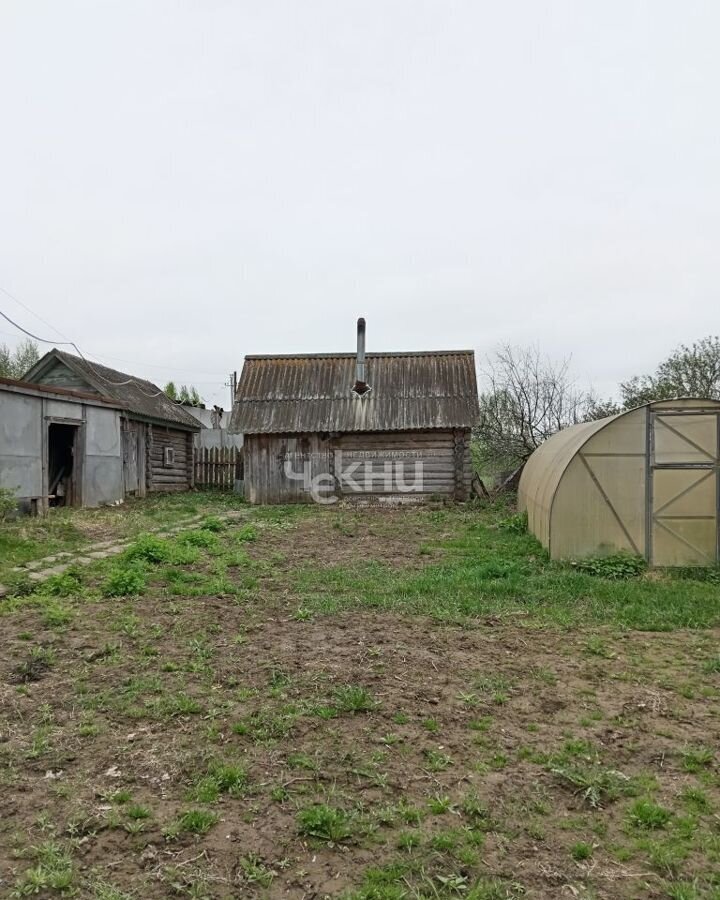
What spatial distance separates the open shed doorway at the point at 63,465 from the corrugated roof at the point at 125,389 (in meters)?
1.72

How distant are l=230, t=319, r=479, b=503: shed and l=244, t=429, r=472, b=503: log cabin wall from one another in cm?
3

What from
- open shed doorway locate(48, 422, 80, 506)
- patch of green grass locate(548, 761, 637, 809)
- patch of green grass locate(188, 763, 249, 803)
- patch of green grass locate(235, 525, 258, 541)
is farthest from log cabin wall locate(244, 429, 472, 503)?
patch of green grass locate(188, 763, 249, 803)

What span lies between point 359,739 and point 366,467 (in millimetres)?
15055

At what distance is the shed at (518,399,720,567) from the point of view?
9.09 metres

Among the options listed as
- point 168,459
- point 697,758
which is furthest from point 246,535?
point 168,459

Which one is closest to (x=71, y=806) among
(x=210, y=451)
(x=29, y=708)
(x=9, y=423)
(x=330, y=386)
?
(x=29, y=708)

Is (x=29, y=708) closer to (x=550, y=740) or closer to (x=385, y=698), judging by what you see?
(x=385, y=698)

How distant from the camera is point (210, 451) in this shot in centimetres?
2348

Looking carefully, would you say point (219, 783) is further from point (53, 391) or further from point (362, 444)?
point (362, 444)

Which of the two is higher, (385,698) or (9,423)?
(9,423)

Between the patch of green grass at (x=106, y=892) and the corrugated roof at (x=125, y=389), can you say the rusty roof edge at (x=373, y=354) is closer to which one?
the corrugated roof at (x=125, y=389)

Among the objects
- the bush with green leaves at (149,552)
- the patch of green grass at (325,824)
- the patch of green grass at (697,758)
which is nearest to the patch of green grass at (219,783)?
the patch of green grass at (325,824)

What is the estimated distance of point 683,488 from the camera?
9.12 m

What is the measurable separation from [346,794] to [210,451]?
21.1 meters
